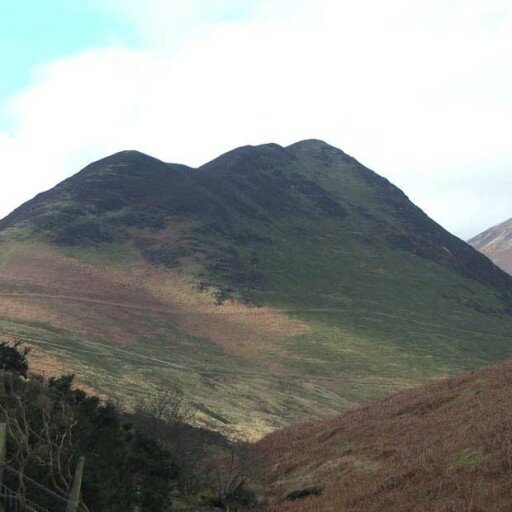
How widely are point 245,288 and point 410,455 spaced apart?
9046 centimetres

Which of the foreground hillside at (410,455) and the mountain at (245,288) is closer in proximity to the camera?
the foreground hillside at (410,455)

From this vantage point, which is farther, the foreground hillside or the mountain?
the mountain

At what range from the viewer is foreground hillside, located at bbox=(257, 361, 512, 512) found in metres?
17.1

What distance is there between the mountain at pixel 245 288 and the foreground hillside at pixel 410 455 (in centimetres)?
1455

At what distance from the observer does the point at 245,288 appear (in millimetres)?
112000

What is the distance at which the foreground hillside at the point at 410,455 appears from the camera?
17.1 m

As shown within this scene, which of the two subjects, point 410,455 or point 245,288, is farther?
point 245,288

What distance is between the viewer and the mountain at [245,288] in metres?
66.2

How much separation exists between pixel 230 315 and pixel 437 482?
274ft

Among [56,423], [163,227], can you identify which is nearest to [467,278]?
[163,227]

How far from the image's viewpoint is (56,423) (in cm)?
1673

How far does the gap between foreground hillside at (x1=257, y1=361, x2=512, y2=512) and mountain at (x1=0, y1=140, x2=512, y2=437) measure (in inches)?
573

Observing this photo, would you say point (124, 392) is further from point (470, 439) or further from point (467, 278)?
point (467, 278)

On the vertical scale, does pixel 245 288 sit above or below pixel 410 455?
above
